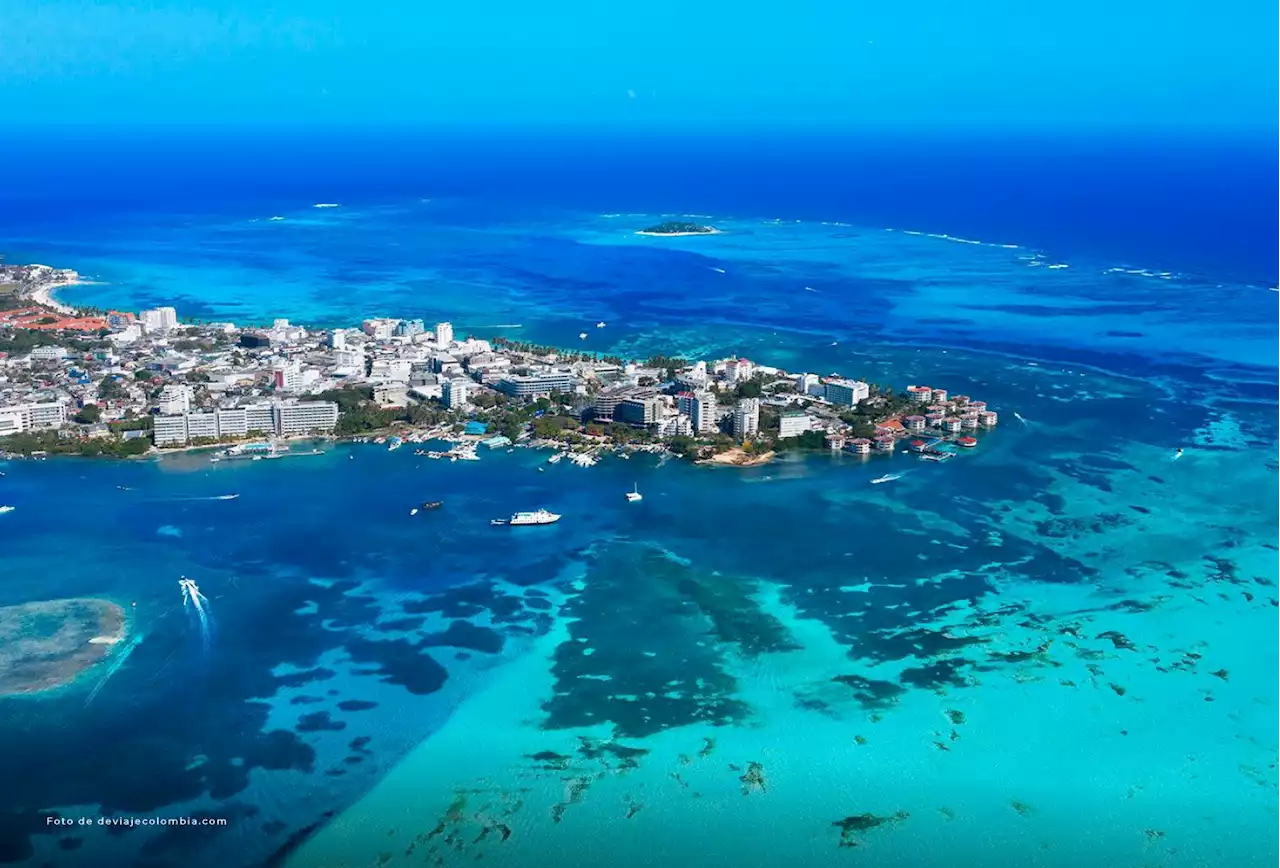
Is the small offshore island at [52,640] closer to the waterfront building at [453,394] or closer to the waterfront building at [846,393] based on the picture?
the waterfront building at [453,394]

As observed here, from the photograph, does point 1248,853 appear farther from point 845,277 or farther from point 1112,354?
point 845,277

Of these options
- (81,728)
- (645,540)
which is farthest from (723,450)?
(81,728)

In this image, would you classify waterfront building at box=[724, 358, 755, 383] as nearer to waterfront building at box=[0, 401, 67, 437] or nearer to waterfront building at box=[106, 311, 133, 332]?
waterfront building at box=[0, 401, 67, 437]

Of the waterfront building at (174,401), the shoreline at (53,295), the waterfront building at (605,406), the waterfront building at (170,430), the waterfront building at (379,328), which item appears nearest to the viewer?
the waterfront building at (170,430)

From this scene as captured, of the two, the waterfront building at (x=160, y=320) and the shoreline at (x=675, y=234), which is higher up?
the shoreline at (x=675, y=234)

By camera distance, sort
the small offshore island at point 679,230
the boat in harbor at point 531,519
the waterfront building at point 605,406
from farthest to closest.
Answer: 1. the small offshore island at point 679,230
2. the waterfront building at point 605,406
3. the boat in harbor at point 531,519

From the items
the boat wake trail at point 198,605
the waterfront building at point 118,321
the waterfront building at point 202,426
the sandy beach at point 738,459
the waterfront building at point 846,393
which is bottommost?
the boat wake trail at point 198,605

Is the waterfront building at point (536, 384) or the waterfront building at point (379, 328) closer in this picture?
the waterfront building at point (536, 384)

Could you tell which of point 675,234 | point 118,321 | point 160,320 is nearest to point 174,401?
point 160,320

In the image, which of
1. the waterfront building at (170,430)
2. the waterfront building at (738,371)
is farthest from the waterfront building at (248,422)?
the waterfront building at (738,371)
